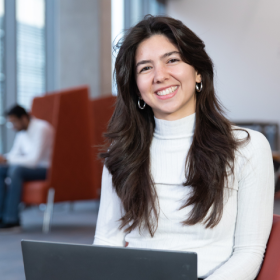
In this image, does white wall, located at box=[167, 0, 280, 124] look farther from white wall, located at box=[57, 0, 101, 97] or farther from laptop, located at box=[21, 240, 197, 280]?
white wall, located at box=[57, 0, 101, 97]

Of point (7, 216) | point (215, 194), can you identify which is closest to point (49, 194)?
point (7, 216)

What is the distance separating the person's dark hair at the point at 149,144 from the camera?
3.03ft

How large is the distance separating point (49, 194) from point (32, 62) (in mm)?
2300

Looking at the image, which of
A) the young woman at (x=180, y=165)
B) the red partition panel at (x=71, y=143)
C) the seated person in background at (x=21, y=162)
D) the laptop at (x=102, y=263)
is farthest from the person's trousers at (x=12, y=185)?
the laptop at (x=102, y=263)

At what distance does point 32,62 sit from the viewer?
4914 millimetres

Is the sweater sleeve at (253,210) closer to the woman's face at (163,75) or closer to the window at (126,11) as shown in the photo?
the woman's face at (163,75)

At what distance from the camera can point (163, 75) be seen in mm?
985

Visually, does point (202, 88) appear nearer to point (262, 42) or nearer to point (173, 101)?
point (173, 101)

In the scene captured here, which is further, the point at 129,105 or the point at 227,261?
the point at 129,105

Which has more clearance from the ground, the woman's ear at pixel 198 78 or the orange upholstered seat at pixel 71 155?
the woman's ear at pixel 198 78

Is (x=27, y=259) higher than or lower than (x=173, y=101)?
A: lower

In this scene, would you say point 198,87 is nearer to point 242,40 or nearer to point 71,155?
point 242,40

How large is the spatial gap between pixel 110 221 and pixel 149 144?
0.72 ft

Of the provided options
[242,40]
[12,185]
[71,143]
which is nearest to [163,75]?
[242,40]
